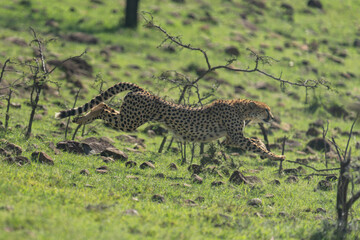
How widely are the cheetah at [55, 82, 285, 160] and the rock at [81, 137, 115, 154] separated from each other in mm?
424

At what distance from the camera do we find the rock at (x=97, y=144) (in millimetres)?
11029

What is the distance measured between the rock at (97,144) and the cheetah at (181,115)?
1.39 feet

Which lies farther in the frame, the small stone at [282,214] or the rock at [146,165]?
→ the rock at [146,165]

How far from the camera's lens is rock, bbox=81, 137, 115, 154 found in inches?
434

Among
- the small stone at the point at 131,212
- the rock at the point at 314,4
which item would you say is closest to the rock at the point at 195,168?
the small stone at the point at 131,212

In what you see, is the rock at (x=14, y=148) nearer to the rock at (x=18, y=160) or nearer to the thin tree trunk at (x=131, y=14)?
the rock at (x=18, y=160)

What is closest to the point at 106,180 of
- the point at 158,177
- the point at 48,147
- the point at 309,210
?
the point at 158,177

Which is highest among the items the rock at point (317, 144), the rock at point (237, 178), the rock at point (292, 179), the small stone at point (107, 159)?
the rock at point (237, 178)

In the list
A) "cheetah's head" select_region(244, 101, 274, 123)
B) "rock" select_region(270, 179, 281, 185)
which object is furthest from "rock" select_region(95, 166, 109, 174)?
"cheetah's head" select_region(244, 101, 274, 123)

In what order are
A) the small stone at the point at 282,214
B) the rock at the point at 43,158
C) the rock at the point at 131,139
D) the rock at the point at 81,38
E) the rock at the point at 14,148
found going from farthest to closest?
the rock at the point at 81,38 → the rock at the point at 131,139 → the rock at the point at 14,148 → the rock at the point at 43,158 → the small stone at the point at 282,214

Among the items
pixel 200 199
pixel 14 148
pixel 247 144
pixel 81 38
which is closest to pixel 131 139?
pixel 247 144

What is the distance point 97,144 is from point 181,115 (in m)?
1.63

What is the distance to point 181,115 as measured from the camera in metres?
11.1

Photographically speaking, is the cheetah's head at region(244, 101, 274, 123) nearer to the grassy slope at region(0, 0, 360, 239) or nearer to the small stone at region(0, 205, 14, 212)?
the grassy slope at region(0, 0, 360, 239)
